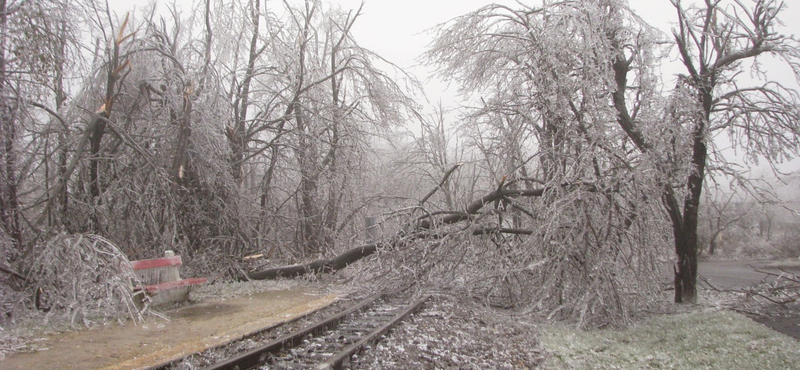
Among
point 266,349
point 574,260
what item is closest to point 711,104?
point 574,260

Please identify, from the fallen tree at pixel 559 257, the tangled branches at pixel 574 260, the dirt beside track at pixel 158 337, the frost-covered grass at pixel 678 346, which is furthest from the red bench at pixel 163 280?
the frost-covered grass at pixel 678 346

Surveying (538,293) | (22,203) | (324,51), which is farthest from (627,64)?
(324,51)

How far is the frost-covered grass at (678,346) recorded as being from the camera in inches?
202

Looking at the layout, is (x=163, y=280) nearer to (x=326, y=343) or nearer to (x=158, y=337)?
(x=158, y=337)

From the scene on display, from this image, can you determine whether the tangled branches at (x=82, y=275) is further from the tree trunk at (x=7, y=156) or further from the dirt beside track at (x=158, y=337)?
the tree trunk at (x=7, y=156)

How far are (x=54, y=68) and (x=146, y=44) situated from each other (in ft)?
10.5

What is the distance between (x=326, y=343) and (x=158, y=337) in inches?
80.5

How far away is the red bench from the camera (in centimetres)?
788

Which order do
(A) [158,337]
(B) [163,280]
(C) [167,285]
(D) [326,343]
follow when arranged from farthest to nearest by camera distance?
(B) [163,280] → (C) [167,285] → (A) [158,337] → (D) [326,343]

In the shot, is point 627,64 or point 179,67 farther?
point 179,67

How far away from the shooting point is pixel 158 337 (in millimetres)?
6156

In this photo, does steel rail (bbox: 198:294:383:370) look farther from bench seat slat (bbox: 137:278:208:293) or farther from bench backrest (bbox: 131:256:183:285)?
bench backrest (bbox: 131:256:183:285)

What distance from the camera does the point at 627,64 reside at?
859cm

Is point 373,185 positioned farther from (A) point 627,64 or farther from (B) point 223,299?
(A) point 627,64
